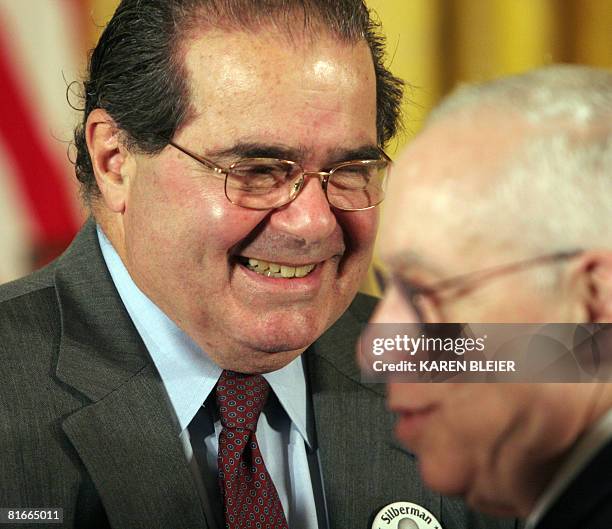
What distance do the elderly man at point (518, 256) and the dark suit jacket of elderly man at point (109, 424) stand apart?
1.03 feet

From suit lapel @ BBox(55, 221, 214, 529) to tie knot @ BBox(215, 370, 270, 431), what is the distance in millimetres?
73

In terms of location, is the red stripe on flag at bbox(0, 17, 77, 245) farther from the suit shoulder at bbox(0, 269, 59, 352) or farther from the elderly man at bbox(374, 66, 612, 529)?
the elderly man at bbox(374, 66, 612, 529)

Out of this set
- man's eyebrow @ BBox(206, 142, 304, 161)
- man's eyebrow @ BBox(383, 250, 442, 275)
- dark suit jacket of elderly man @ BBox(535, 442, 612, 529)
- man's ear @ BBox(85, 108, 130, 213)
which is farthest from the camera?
man's ear @ BBox(85, 108, 130, 213)

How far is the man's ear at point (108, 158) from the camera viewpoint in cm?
130

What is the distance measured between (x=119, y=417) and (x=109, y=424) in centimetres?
2

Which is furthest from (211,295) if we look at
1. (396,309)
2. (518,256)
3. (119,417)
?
(518,256)

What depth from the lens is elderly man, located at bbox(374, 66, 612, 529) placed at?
0.86 metres

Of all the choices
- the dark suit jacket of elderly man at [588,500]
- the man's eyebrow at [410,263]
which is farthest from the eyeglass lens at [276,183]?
the dark suit jacket of elderly man at [588,500]

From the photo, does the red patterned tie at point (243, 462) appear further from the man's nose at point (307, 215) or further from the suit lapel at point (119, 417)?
the man's nose at point (307, 215)

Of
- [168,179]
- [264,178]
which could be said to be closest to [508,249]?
[264,178]

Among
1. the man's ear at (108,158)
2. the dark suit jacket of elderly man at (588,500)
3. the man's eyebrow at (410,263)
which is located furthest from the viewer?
the man's ear at (108,158)

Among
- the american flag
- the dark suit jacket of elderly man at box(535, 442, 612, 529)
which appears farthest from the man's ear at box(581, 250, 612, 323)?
the american flag

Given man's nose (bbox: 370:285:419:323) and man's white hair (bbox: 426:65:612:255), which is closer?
man's white hair (bbox: 426:65:612:255)

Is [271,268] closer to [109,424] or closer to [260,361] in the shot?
[260,361]
